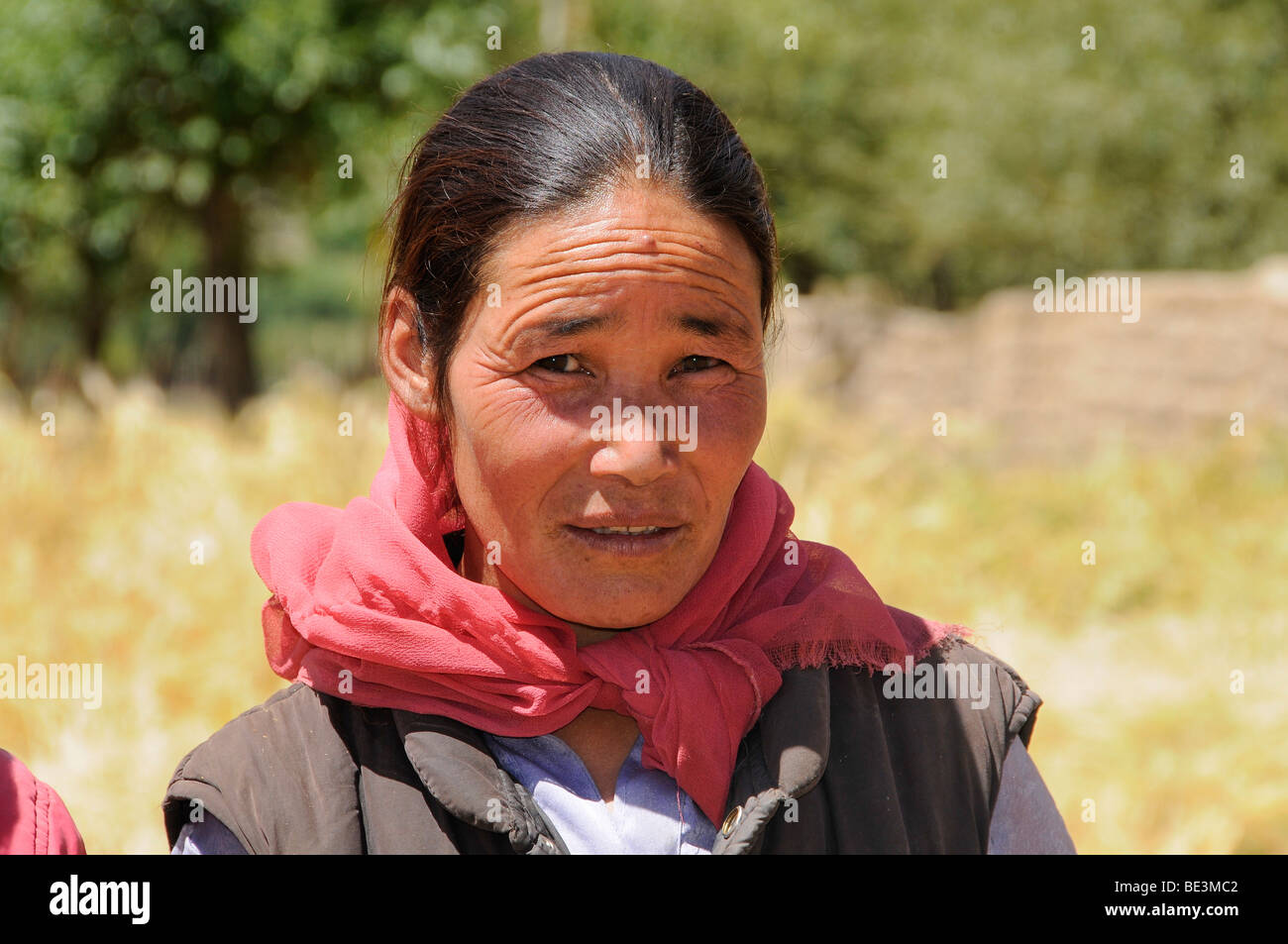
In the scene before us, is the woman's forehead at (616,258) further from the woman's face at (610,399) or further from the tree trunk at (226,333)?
the tree trunk at (226,333)

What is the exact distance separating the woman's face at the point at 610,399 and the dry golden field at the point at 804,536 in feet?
6.70

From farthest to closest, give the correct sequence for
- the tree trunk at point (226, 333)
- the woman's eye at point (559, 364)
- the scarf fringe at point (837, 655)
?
the tree trunk at point (226, 333) < the scarf fringe at point (837, 655) < the woman's eye at point (559, 364)

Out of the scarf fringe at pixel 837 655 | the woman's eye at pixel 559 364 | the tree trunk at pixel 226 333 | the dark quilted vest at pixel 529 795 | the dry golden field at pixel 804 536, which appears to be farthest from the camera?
the tree trunk at pixel 226 333

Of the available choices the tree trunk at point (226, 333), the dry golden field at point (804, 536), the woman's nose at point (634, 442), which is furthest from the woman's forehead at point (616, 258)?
the tree trunk at point (226, 333)

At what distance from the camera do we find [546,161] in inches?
65.8

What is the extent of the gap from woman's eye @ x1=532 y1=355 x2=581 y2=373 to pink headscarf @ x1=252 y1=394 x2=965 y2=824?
0.91ft

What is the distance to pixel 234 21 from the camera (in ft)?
29.7

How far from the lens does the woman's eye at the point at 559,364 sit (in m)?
1.66

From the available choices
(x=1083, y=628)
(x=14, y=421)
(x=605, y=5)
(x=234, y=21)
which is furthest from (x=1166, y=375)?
(x=14, y=421)

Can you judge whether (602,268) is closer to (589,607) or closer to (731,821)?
(589,607)

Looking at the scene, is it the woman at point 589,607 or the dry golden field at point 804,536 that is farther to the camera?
the dry golden field at point 804,536

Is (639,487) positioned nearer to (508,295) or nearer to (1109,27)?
→ (508,295)

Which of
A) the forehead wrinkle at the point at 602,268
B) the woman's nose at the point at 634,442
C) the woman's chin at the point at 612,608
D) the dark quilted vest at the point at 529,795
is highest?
the forehead wrinkle at the point at 602,268
